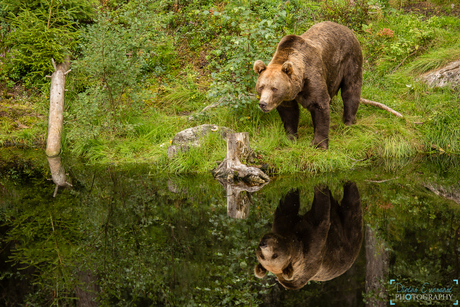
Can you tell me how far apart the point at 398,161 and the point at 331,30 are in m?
2.44

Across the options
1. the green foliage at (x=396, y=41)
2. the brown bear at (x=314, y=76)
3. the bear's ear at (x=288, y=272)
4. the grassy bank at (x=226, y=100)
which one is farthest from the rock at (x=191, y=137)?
the green foliage at (x=396, y=41)

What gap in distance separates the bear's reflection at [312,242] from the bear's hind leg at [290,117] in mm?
2224

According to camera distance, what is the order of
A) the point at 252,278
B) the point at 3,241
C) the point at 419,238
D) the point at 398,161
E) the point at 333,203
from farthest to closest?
the point at 398,161 → the point at 333,203 → the point at 3,241 → the point at 419,238 → the point at 252,278

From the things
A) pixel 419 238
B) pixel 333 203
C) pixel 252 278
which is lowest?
pixel 333 203

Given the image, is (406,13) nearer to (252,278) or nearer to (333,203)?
(333,203)

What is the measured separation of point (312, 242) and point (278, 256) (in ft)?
1.49

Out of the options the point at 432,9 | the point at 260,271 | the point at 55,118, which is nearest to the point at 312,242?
the point at 260,271

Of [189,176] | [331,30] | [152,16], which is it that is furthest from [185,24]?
[189,176]

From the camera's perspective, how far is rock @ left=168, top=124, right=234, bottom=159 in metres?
7.19

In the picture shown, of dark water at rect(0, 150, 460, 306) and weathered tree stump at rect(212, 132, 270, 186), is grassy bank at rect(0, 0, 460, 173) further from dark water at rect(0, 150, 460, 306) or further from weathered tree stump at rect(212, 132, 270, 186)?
dark water at rect(0, 150, 460, 306)

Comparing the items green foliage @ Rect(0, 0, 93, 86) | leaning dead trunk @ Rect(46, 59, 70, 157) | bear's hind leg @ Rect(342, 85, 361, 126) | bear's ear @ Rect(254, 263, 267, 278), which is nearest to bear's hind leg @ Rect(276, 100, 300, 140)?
bear's hind leg @ Rect(342, 85, 361, 126)

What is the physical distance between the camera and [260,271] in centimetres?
367

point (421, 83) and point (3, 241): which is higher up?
point (3, 241)

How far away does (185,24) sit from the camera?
12.1 m
